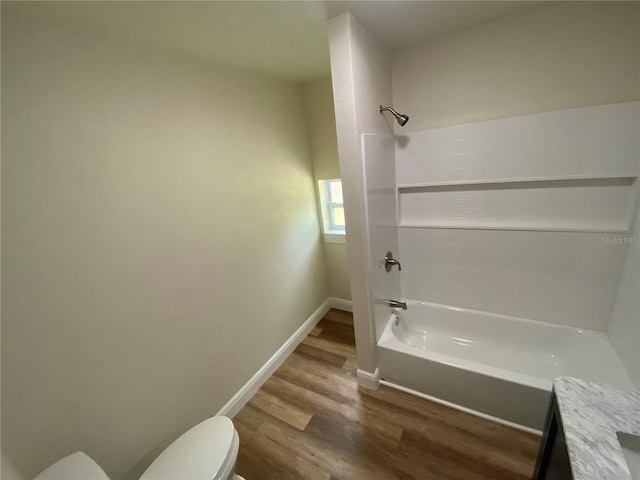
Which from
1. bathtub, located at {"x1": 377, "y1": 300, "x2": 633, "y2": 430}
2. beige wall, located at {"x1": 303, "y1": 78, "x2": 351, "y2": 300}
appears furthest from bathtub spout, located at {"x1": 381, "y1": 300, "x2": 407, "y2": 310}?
beige wall, located at {"x1": 303, "y1": 78, "x2": 351, "y2": 300}

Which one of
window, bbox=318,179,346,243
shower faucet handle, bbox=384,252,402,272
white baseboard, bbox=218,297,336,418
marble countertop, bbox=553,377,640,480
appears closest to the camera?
marble countertop, bbox=553,377,640,480

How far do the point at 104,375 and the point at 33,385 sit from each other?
223 millimetres

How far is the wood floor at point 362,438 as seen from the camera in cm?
129

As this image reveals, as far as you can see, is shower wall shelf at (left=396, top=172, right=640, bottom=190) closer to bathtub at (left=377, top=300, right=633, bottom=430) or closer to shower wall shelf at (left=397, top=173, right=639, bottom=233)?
shower wall shelf at (left=397, top=173, right=639, bottom=233)

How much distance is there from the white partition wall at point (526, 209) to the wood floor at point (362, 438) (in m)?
0.88

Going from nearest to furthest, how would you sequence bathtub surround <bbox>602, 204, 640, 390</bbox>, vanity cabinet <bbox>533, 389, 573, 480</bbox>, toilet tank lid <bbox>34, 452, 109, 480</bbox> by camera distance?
vanity cabinet <bbox>533, 389, 573, 480</bbox> → toilet tank lid <bbox>34, 452, 109, 480</bbox> → bathtub surround <bbox>602, 204, 640, 390</bbox>

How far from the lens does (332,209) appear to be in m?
2.62

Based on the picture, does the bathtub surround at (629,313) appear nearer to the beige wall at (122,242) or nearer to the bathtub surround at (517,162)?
the bathtub surround at (517,162)

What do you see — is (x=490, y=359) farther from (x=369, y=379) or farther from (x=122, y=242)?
(x=122, y=242)

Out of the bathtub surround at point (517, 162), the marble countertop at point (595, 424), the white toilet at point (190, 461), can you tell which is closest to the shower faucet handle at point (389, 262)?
the bathtub surround at point (517, 162)

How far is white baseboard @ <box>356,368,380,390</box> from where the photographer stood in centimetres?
176

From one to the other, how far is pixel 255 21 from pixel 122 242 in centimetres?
125

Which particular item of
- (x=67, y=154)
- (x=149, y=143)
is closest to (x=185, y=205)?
(x=149, y=143)

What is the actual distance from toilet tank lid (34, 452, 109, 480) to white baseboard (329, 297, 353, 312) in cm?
216
